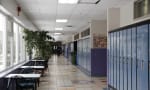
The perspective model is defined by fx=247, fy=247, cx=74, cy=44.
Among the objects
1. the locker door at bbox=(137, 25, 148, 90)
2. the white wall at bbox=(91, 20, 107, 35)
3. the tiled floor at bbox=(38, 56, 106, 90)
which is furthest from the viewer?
the white wall at bbox=(91, 20, 107, 35)

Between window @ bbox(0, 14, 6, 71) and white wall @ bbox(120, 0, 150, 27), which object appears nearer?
white wall @ bbox(120, 0, 150, 27)

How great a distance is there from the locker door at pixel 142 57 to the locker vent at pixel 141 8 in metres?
1.00

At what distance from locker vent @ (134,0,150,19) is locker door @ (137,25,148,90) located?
1.00m

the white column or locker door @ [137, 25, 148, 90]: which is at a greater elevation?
the white column

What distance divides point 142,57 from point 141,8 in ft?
6.52

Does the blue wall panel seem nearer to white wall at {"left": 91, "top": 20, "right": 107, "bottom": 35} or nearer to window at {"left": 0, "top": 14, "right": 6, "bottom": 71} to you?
window at {"left": 0, "top": 14, "right": 6, "bottom": 71}

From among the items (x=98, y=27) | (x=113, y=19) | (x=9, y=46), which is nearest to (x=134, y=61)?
(x=113, y=19)

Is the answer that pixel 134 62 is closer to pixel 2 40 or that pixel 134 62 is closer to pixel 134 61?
pixel 134 61

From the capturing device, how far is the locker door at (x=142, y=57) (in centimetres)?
514

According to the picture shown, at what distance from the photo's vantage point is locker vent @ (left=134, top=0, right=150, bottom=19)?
20.9 feet

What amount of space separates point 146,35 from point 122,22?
3545mm

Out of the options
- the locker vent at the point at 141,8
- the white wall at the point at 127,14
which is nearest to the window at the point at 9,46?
the white wall at the point at 127,14

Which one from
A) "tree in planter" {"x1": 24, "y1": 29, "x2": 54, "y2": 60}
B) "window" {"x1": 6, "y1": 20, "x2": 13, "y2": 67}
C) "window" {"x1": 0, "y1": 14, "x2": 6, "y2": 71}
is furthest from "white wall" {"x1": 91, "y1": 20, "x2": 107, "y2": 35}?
"window" {"x1": 0, "y1": 14, "x2": 6, "y2": 71}

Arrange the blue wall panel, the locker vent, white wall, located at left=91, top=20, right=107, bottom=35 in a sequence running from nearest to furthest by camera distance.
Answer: the blue wall panel
the locker vent
white wall, located at left=91, top=20, right=107, bottom=35
